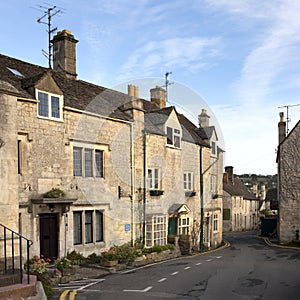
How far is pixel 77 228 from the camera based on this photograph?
17406mm

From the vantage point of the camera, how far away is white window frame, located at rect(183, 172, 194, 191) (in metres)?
26.5

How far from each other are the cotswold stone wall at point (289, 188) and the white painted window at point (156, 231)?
1181 centimetres

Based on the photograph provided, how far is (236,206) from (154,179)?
33.4 meters

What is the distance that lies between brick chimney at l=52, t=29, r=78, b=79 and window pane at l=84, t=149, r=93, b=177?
588 centimetres

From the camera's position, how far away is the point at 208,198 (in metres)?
30.0

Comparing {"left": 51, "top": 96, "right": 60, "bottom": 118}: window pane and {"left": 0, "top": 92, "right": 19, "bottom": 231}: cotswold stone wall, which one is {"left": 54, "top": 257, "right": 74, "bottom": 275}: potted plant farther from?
{"left": 51, "top": 96, "right": 60, "bottom": 118}: window pane

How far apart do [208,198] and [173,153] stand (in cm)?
695

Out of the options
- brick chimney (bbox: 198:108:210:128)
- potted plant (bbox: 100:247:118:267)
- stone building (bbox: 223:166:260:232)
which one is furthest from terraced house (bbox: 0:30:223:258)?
stone building (bbox: 223:166:260:232)

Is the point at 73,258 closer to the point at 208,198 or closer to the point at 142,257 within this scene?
the point at 142,257

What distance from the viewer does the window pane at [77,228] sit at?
17281 millimetres

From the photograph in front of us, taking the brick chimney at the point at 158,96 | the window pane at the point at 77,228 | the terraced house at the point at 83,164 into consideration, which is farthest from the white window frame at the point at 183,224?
the brick chimney at the point at 158,96

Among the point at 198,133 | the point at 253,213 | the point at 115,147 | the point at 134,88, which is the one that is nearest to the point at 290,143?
the point at 198,133

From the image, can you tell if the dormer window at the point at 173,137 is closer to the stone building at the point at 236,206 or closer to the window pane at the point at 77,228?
the window pane at the point at 77,228

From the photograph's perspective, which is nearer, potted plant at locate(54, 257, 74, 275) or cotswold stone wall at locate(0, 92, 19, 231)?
cotswold stone wall at locate(0, 92, 19, 231)
